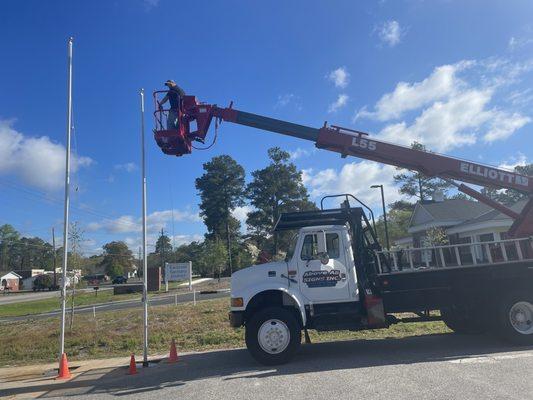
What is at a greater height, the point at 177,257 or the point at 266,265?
the point at 177,257

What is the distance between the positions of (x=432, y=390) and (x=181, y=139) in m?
7.80

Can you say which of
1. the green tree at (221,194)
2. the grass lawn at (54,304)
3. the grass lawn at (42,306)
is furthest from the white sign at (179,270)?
the green tree at (221,194)

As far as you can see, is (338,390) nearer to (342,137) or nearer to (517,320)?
(517,320)

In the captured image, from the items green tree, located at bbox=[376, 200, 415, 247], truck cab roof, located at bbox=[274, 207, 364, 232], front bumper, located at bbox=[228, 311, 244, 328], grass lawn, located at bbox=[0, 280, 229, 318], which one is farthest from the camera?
green tree, located at bbox=[376, 200, 415, 247]

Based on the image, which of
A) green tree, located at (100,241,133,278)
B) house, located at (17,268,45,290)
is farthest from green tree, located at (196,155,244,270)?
house, located at (17,268,45,290)

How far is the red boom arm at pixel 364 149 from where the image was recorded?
11773 mm

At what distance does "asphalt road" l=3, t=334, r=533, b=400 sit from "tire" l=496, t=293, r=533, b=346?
0.31 m

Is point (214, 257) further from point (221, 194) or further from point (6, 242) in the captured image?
point (6, 242)

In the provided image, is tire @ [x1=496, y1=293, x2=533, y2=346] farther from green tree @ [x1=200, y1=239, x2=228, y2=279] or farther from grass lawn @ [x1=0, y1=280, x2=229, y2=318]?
green tree @ [x1=200, y1=239, x2=228, y2=279]

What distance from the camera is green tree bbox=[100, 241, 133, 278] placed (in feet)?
368

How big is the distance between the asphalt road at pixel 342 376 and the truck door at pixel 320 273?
1301 mm

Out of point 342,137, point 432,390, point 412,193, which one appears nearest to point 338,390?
point 432,390

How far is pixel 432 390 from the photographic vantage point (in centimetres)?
683

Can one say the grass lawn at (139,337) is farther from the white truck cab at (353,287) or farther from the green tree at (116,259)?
the green tree at (116,259)
